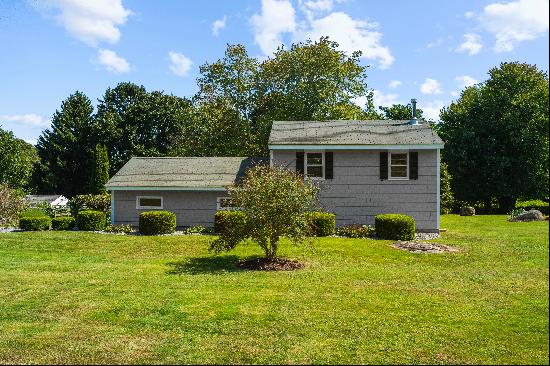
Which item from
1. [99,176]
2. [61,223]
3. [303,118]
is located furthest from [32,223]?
[303,118]

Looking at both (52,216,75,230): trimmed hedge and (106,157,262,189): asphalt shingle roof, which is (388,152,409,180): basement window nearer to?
(106,157,262,189): asphalt shingle roof

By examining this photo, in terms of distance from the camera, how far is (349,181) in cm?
2359

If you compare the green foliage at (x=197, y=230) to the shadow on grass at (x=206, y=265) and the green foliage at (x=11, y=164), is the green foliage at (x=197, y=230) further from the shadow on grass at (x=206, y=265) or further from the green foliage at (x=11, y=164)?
the green foliage at (x=11, y=164)

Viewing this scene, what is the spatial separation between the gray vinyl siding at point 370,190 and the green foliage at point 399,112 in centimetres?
3158

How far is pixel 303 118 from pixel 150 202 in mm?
16449

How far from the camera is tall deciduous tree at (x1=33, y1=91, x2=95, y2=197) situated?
46.6 meters

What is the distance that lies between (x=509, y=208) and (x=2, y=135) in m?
53.8

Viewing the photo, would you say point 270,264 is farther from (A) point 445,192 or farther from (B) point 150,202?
(A) point 445,192

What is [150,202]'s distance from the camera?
25500 mm

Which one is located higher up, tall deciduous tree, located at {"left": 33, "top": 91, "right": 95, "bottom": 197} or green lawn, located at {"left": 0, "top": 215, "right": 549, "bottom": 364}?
tall deciduous tree, located at {"left": 33, "top": 91, "right": 95, "bottom": 197}

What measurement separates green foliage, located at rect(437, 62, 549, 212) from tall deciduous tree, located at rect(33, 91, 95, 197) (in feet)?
108

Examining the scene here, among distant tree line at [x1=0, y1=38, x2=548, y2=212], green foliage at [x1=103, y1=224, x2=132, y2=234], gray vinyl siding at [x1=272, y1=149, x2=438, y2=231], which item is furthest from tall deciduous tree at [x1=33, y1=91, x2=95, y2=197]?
gray vinyl siding at [x1=272, y1=149, x2=438, y2=231]

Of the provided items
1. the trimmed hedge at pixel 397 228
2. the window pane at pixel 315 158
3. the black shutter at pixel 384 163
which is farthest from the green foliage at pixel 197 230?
the black shutter at pixel 384 163

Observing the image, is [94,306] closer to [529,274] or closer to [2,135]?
[529,274]
